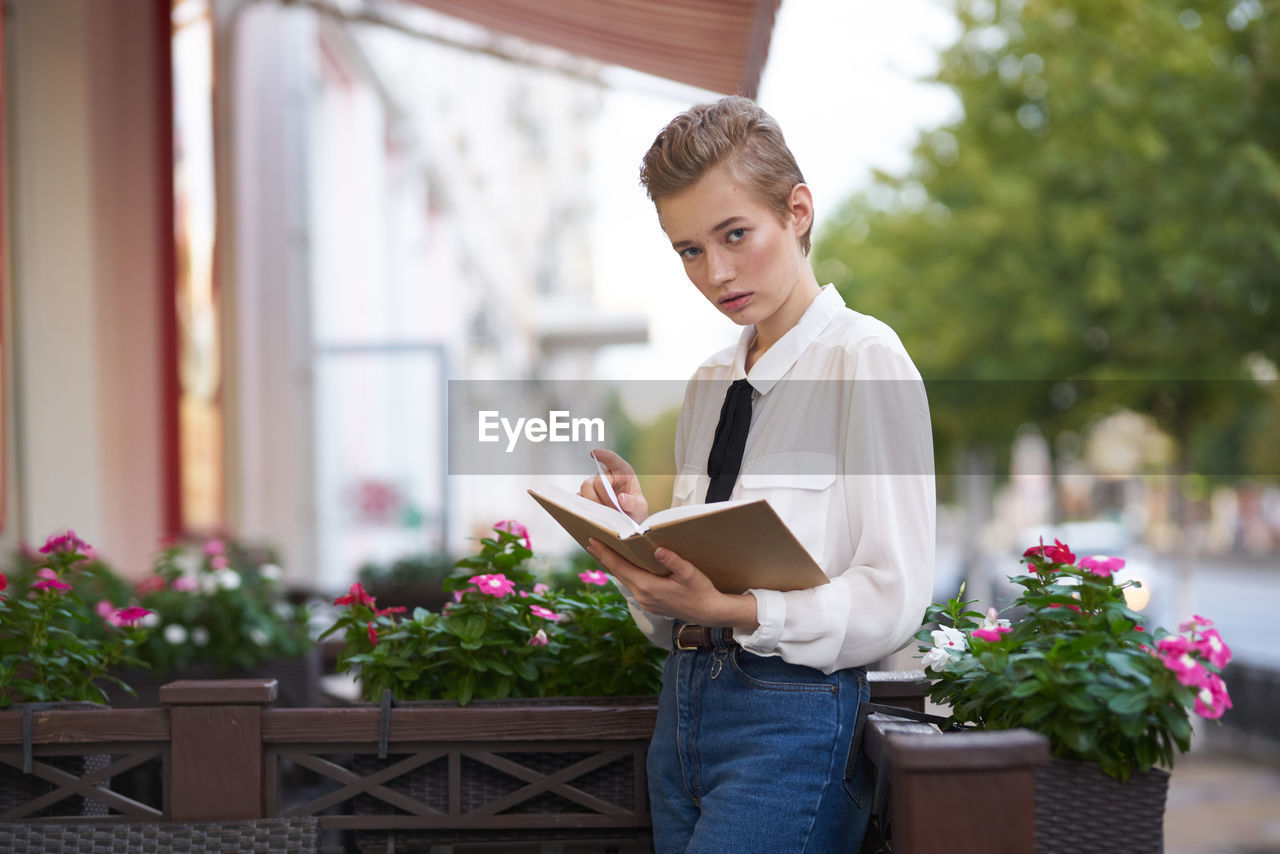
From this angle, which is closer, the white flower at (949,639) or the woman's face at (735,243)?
the woman's face at (735,243)

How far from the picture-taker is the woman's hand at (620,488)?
6.51 ft

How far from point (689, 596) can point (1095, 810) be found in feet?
2.07

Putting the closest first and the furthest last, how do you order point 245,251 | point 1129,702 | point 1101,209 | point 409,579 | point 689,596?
1. point 1129,702
2. point 689,596
3. point 409,579
4. point 245,251
5. point 1101,209

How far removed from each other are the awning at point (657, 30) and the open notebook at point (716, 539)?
3339mm

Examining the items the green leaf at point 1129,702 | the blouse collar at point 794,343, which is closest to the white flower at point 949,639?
the green leaf at point 1129,702

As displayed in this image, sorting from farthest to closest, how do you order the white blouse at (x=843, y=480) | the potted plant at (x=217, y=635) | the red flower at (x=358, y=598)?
the potted plant at (x=217, y=635) < the red flower at (x=358, y=598) < the white blouse at (x=843, y=480)

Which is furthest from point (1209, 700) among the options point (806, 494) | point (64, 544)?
point (64, 544)

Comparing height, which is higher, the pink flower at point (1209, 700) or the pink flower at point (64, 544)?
the pink flower at point (64, 544)

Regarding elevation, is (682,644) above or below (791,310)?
below

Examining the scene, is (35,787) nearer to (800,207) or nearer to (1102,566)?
(800,207)

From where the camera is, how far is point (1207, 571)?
32.5m

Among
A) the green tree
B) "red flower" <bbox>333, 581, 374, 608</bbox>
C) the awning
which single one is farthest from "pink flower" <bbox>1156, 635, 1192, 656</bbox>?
the green tree

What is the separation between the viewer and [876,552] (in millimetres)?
1676

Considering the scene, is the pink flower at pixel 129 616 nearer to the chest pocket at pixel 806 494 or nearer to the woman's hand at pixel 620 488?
the woman's hand at pixel 620 488
